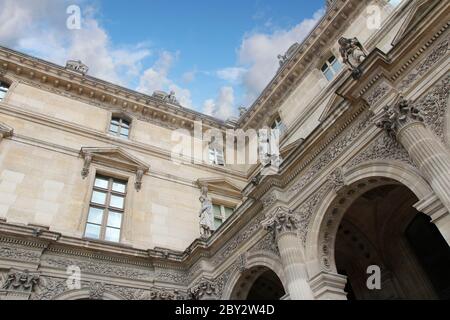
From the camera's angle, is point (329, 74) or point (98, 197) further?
point (329, 74)

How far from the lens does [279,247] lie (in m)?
9.33

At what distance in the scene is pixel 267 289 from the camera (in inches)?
510

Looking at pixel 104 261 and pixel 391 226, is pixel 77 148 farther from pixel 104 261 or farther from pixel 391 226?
pixel 391 226

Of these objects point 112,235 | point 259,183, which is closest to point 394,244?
point 259,183

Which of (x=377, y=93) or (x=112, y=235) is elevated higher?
(x=112, y=235)

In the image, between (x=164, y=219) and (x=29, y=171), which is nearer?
(x=29, y=171)

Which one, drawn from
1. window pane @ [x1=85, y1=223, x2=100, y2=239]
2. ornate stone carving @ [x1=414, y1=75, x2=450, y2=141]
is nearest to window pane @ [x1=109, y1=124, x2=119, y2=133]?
window pane @ [x1=85, y1=223, x2=100, y2=239]

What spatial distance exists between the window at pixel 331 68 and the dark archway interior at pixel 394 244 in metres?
7.52

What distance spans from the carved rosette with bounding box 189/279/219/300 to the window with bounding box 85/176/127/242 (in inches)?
154

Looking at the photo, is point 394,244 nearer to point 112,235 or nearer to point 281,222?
point 281,222

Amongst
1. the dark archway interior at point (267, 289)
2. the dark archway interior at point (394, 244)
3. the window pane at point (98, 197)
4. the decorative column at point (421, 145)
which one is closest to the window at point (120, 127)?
the window pane at point (98, 197)

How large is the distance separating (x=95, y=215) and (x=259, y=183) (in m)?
7.25
